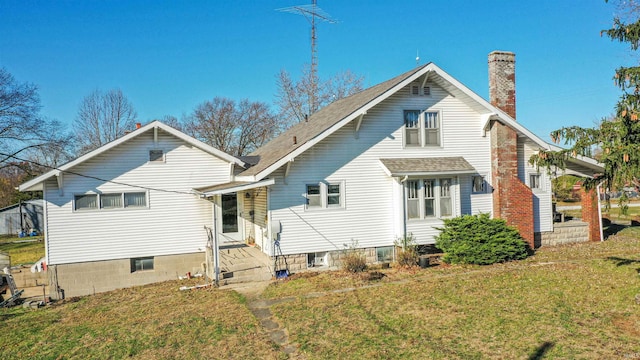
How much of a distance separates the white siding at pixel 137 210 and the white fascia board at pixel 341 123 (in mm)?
3489

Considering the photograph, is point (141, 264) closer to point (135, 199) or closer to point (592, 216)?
point (135, 199)

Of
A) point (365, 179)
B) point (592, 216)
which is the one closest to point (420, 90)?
point (365, 179)

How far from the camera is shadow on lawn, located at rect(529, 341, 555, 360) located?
7.22 m

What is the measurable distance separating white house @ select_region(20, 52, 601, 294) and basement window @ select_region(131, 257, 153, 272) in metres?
0.07

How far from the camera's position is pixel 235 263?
15.0m

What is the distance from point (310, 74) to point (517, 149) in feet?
86.5

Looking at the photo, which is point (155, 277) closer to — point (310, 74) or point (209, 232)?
point (209, 232)

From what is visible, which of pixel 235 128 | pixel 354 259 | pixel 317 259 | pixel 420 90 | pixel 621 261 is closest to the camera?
pixel 621 261

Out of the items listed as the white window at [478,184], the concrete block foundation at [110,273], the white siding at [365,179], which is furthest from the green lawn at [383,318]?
the white window at [478,184]

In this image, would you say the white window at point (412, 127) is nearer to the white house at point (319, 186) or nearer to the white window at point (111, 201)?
the white house at point (319, 186)

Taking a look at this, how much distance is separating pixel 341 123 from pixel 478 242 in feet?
19.9

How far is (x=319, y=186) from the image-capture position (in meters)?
14.9

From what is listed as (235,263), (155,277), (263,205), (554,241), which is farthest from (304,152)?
A: (554,241)

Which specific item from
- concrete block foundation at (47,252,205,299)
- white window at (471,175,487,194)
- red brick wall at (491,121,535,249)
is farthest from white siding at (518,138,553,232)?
concrete block foundation at (47,252,205,299)
